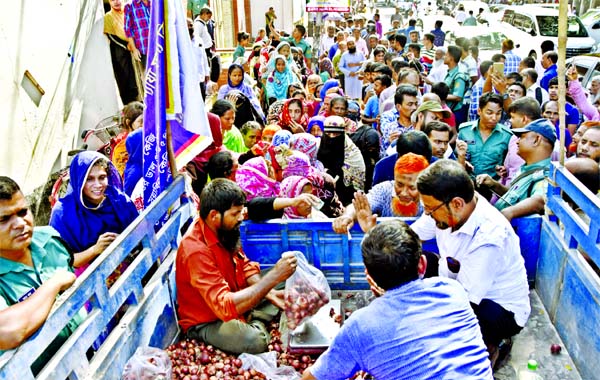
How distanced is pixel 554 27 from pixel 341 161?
41.1ft

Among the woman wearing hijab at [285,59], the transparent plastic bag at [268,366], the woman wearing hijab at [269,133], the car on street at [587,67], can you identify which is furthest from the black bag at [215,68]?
the transparent plastic bag at [268,366]

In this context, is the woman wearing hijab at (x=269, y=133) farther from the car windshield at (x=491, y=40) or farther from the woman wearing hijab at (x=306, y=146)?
the car windshield at (x=491, y=40)

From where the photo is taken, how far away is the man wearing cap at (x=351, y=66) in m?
10.4

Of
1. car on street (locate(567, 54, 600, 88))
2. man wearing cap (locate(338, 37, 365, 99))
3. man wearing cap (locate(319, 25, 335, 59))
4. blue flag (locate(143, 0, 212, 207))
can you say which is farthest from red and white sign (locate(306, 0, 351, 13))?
blue flag (locate(143, 0, 212, 207))

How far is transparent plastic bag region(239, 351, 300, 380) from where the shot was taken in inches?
113

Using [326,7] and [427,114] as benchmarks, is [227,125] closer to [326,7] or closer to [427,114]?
[427,114]

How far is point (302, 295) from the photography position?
125 inches

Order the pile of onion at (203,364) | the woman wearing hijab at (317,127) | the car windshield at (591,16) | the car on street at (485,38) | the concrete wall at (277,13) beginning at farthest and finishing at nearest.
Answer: the concrete wall at (277,13), the car windshield at (591,16), the car on street at (485,38), the woman wearing hijab at (317,127), the pile of onion at (203,364)

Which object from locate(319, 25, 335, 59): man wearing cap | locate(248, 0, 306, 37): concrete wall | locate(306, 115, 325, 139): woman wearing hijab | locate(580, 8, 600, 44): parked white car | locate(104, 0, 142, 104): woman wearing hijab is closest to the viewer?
locate(306, 115, 325, 139): woman wearing hijab

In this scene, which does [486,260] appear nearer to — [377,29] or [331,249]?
[331,249]

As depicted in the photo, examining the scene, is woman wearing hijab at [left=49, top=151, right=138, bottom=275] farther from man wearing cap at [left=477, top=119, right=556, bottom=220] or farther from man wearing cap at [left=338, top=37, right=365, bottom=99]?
man wearing cap at [left=338, top=37, right=365, bottom=99]

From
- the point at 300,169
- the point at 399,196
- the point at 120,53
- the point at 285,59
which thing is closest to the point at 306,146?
the point at 300,169

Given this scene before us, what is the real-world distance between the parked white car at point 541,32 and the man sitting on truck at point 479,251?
11.8 meters

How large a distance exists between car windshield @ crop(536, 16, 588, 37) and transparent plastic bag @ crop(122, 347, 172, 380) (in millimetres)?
14695
